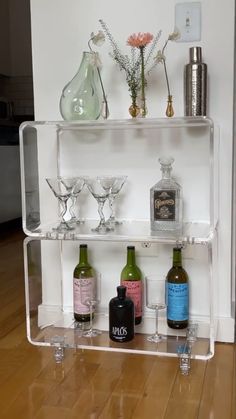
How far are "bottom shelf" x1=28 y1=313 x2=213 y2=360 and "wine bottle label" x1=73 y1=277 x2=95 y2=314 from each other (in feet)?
0.31

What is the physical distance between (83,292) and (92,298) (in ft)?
0.16

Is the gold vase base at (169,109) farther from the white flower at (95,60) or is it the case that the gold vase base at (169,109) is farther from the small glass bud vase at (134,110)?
the white flower at (95,60)

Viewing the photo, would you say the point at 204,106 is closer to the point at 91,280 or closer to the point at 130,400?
the point at 91,280

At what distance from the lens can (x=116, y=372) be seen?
5.40 ft

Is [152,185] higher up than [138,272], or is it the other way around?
[152,185]

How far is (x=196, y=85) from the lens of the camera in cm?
170

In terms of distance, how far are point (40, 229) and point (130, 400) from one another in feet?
2.26

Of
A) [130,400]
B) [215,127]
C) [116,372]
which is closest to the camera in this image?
[130,400]

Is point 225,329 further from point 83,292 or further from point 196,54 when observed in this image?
point 196,54

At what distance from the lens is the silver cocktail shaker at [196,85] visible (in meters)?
1.70

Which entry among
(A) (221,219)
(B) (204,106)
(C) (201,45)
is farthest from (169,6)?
(A) (221,219)

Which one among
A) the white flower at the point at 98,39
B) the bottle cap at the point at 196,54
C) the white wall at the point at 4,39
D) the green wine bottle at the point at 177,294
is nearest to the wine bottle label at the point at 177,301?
the green wine bottle at the point at 177,294

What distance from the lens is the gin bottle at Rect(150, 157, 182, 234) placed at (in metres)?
1.77

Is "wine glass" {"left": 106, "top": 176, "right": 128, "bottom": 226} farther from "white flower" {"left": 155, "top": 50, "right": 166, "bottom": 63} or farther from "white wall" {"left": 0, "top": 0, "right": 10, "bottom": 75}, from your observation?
"white wall" {"left": 0, "top": 0, "right": 10, "bottom": 75}
